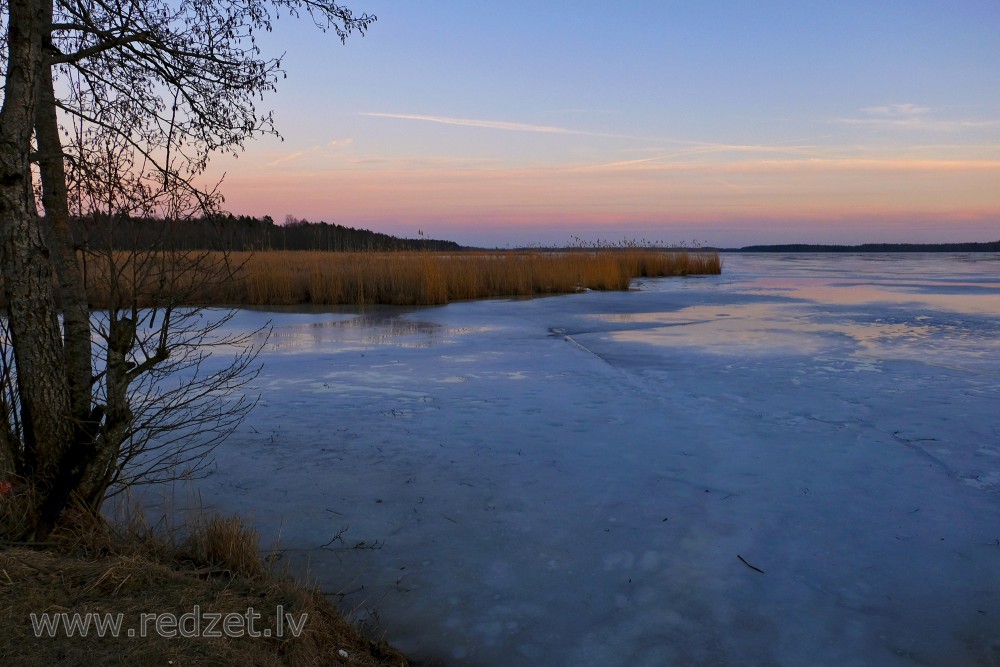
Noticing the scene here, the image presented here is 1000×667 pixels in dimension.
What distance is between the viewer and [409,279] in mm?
13547

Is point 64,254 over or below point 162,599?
over

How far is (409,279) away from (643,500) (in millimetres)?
10755

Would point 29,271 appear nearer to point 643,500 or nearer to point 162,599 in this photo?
point 162,599

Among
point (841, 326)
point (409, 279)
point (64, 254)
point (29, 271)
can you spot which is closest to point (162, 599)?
point (29, 271)

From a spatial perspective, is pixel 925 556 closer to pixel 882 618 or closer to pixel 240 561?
pixel 882 618

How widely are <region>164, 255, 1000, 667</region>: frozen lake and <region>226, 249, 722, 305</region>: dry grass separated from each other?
6.65m

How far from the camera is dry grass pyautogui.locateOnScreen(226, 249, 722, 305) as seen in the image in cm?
1349

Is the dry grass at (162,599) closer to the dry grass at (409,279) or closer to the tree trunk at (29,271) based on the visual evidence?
the tree trunk at (29,271)

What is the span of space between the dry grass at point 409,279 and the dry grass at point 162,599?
9089mm

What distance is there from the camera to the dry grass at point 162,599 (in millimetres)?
1716

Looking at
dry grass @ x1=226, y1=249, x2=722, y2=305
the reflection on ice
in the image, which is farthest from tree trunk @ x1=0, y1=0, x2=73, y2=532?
dry grass @ x1=226, y1=249, x2=722, y2=305

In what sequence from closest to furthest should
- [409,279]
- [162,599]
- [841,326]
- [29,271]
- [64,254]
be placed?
1. [162,599]
2. [29,271]
3. [64,254]
4. [841,326]
5. [409,279]

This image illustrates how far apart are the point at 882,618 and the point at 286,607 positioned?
195 centimetres

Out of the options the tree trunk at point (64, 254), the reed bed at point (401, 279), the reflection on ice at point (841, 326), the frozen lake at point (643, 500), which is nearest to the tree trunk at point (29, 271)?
the tree trunk at point (64, 254)
